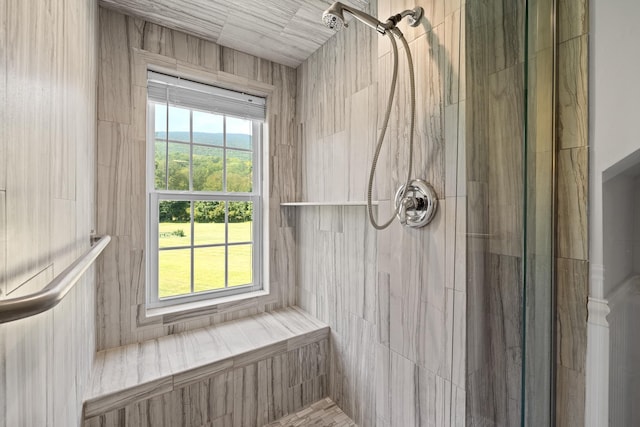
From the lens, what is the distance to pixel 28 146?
0.53 meters

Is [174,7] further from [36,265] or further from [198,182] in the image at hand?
[36,265]

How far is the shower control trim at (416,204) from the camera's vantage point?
91 centimetres

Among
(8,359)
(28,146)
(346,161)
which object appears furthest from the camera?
(346,161)

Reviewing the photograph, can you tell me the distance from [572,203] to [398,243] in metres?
0.51

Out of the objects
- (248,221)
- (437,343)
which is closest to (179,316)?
(248,221)

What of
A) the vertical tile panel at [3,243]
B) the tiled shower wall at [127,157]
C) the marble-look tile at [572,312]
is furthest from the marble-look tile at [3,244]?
the tiled shower wall at [127,157]

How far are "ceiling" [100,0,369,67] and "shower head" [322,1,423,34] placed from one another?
714 mm

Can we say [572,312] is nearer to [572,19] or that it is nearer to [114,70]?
[572,19]

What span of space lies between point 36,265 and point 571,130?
1309 millimetres

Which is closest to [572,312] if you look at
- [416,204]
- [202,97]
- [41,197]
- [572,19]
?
[416,204]

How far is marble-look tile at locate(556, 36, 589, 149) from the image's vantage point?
72 centimetres

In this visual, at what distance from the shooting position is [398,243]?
1.04 m

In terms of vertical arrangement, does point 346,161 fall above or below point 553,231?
above

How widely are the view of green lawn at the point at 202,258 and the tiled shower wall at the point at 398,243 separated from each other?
711mm
